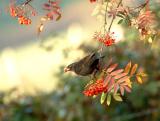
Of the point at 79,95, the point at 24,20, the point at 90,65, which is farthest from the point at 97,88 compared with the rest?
the point at 79,95

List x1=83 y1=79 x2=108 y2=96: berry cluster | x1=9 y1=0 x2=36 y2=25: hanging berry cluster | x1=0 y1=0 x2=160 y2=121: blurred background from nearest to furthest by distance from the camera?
1. x1=83 y1=79 x2=108 y2=96: berry cluster
2. x1=9 y1=0 x2=36 y2=25: hanging berry cluster
3. x1=0 y1=0 x2=160 y2=121: blurred background

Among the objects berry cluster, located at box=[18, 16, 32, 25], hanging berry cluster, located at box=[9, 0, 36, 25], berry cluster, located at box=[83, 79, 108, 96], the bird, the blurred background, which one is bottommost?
the blurred background

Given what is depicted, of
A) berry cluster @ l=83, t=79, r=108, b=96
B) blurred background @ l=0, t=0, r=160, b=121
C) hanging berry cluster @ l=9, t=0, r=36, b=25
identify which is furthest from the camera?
blurred background @ l=0, t=0, r=160, b=121

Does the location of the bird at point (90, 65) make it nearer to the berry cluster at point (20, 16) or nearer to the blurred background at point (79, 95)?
the berry cluster at point (20, 16)

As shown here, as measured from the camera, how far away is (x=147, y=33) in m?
2.32

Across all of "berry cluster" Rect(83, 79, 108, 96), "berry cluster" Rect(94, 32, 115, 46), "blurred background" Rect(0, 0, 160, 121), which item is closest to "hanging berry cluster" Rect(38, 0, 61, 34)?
"berry cluster" Rect(94, 32, 115, 46)

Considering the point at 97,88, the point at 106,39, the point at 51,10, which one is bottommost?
the point at 97,88

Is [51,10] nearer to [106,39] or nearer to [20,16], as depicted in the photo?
[20,16]

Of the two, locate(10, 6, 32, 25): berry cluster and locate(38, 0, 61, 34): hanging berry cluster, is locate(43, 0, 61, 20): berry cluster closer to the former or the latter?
locate(38, 0, 61, 34): hanging berry cluster

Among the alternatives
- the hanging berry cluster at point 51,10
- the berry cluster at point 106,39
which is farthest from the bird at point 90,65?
the hanging berry cluster at point 51,10

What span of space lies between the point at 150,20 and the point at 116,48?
9.01ft

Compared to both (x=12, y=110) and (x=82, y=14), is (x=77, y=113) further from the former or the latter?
(x=82, y=14)

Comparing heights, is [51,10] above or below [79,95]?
above

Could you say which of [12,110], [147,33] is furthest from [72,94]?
[147,33]
